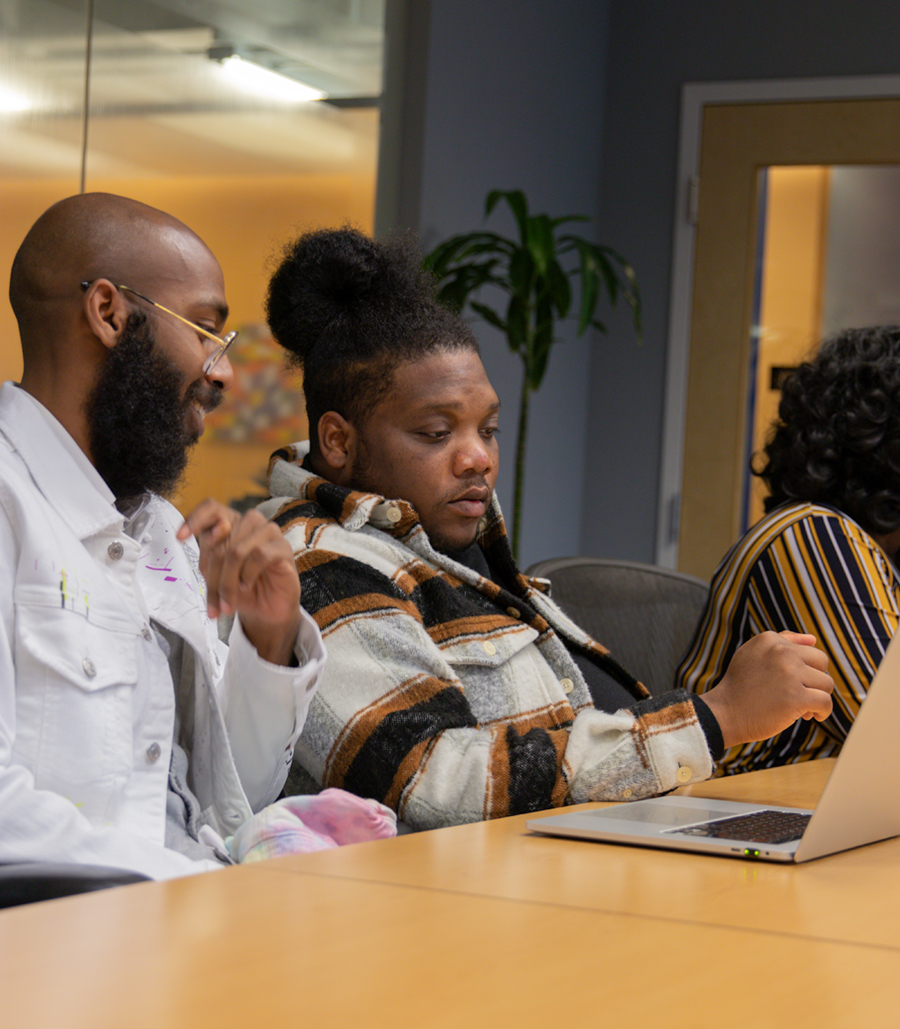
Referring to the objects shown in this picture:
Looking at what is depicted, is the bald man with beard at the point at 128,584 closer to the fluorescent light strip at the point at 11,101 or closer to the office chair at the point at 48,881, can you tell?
the office chair at the point at 48,881

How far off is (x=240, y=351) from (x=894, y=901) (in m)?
2.18

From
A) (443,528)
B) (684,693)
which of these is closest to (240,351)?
(443,528)

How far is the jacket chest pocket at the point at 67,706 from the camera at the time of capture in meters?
1.10

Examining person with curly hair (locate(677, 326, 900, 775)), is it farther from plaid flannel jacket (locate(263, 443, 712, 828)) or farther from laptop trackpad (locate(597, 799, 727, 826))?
laptop trackpad (locate(597, 799, 727, 826))

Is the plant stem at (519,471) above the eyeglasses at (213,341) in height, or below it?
below

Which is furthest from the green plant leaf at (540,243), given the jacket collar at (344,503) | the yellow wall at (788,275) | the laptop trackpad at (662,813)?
the laptop trackpad at (662,813)

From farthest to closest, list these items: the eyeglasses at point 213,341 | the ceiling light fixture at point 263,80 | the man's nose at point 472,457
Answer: the ceiling light fixture at point 263,80, the man's nose at point 472,457, the eyeglasses at point 213,341

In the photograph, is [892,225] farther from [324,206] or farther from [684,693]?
[684,693]

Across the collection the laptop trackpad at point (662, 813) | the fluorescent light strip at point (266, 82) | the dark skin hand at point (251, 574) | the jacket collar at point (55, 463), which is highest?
the fluorescent light strip at point (266, 82)

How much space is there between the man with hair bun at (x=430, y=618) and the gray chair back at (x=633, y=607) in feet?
1.31

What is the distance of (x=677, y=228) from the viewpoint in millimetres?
4266

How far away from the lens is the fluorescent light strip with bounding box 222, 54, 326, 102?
2.80 m

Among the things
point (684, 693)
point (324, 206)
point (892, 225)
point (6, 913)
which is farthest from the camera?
point (892, 225)

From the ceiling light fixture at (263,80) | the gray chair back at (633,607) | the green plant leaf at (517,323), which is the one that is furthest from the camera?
the green plant leaf at (517,323)
